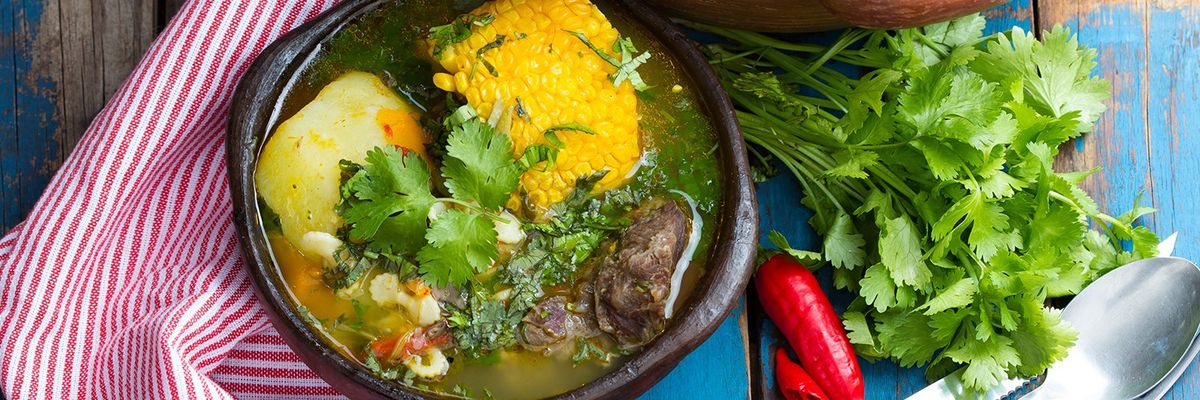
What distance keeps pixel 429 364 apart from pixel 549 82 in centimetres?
65

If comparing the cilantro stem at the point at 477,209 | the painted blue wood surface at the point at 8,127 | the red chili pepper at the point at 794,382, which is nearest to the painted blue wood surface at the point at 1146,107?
the red chili pepper at the point at 794,382

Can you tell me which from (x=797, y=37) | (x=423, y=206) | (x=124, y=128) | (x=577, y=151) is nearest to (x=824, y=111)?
(x=797, y=37)

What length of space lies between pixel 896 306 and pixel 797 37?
2.43 feet

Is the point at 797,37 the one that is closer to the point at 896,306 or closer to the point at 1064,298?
the point at 896,306

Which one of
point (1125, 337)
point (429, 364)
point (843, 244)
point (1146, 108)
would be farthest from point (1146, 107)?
point (429, 364)

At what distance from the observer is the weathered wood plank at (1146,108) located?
3037 mm

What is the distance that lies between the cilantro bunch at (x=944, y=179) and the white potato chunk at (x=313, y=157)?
36.6 inches

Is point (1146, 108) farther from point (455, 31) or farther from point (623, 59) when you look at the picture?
point (455, 31)

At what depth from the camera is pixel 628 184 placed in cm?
252

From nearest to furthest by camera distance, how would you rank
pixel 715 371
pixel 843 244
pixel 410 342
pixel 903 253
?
pixel 410 342 → pixel 903 253 → pixel 843 244 → pixel 715 371

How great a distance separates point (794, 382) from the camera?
2857 mm

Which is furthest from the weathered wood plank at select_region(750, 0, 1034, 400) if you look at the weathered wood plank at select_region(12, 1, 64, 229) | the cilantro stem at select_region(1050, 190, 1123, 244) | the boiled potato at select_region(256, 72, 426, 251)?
the weathered wood plank at select_region(12, 1, 64, 229)

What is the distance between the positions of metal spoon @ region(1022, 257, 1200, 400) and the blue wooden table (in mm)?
128

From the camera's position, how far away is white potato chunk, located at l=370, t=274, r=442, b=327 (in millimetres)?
2378
